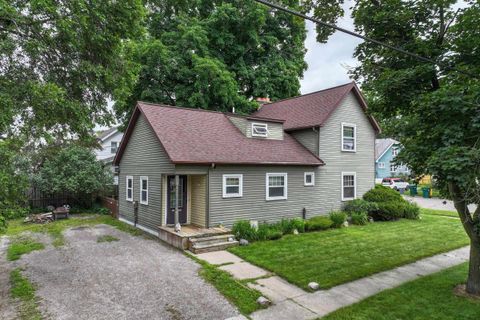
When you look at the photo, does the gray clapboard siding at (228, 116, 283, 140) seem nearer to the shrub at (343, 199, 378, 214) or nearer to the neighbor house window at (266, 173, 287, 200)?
the neighbor house window at (266, 173, 287, 200)

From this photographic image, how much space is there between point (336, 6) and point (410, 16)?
7.39 feet

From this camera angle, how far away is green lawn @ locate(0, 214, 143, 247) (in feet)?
41.7

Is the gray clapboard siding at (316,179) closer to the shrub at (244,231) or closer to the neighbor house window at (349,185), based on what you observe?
the neighbor house window at (349,185)

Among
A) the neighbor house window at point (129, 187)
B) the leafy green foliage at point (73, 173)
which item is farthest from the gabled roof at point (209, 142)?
the leafy green foliage at point (73, 173)

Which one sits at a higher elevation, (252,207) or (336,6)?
(336,6)

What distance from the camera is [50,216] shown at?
51.3 ft

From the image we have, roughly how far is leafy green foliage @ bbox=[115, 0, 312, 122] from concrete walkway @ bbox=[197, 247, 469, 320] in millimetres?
13534

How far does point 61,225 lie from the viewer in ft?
47.2

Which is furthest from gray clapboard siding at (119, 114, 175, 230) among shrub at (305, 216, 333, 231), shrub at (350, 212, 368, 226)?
shrub at (350, 212, 368, 226)

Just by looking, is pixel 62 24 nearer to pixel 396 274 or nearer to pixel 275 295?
pixel 275 295

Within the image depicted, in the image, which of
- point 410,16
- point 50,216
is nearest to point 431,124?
point 410,16

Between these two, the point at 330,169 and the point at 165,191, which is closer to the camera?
the point at 165,191

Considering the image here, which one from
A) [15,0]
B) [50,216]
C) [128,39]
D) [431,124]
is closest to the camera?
[431,124]

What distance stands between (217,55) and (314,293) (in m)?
19.4
